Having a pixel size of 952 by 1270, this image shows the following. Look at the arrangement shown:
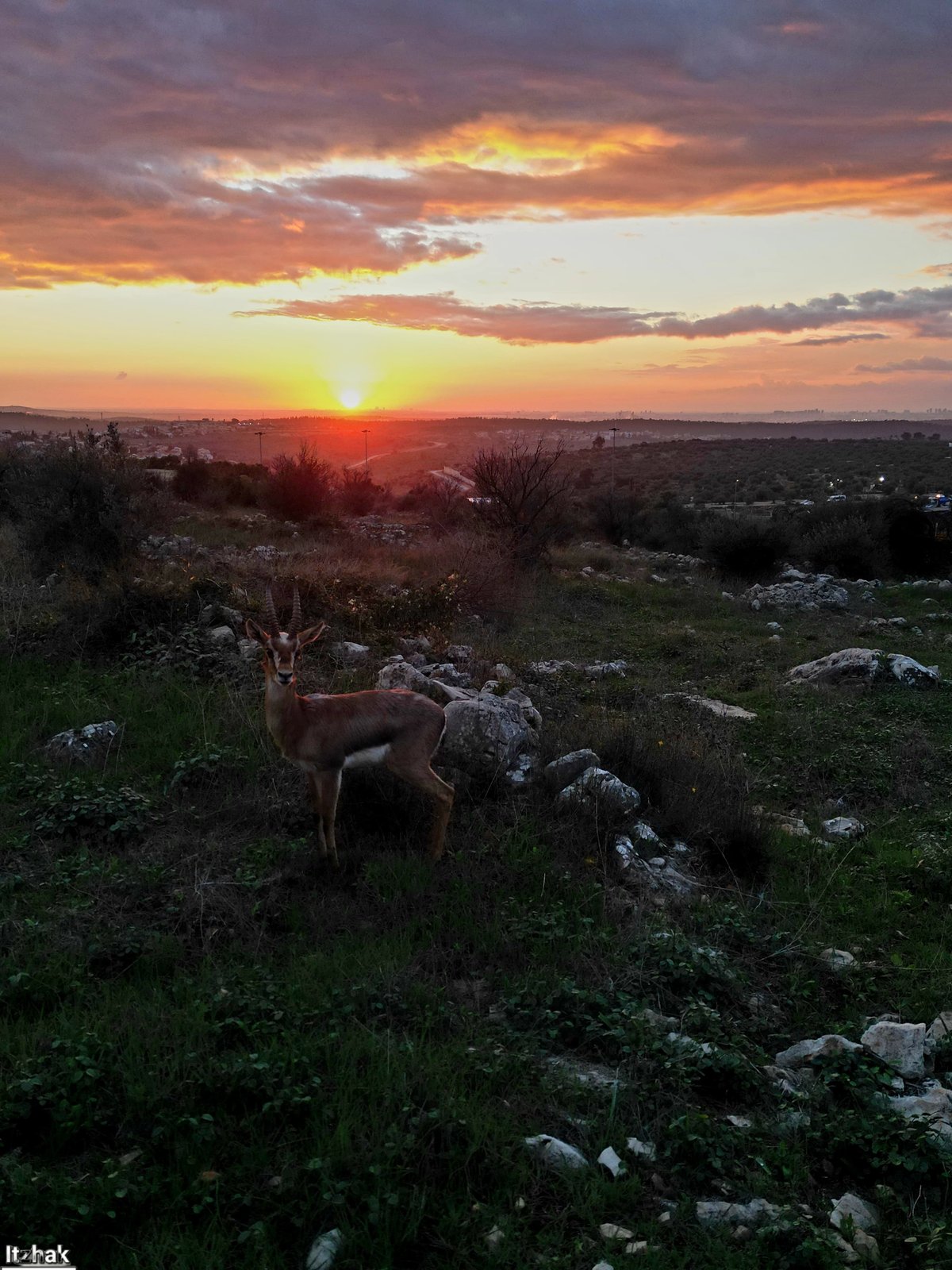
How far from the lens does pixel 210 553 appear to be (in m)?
17.5

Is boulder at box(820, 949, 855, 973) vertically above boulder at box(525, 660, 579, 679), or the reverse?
boulder at box(525, 660, 579, 679)

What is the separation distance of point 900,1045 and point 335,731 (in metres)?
3.88

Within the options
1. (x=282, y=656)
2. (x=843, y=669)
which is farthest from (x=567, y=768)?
(x=843, y=669)

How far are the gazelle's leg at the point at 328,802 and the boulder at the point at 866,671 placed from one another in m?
8.72

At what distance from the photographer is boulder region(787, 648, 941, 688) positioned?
12680mm

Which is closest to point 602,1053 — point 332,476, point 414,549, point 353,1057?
point 353,1057

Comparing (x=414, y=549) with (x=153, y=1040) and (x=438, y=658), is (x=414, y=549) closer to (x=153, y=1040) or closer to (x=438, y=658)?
(x=438, y=658)

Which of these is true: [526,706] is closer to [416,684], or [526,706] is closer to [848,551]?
[416,684]

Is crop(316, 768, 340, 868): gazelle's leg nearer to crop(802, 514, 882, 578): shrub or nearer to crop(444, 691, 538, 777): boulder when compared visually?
crop(444, 691, 538, 777): boulder

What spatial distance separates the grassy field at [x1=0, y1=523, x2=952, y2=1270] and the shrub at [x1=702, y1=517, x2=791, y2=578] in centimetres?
1728

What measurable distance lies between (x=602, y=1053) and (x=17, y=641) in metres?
8.61

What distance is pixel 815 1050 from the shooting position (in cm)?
437

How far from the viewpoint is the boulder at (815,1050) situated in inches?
169

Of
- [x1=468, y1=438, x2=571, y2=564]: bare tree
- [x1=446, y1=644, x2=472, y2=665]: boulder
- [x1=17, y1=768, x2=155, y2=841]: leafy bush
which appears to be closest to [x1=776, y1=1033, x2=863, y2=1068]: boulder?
[x1=17, y1=768, x2=155, y2=841]: leafy bush
